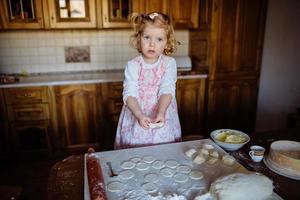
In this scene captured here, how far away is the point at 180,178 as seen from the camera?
0.86 metres

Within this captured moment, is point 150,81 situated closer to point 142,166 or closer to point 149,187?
point 142,166

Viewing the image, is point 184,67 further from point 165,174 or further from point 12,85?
point 165,174

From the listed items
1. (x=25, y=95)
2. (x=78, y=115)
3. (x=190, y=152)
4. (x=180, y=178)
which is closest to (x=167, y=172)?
(x=180, y=178)

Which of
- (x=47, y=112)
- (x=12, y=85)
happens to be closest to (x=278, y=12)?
(x=47, y=112)

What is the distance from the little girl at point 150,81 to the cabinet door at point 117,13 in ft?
4.00

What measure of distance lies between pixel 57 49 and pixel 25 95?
0.64 metres

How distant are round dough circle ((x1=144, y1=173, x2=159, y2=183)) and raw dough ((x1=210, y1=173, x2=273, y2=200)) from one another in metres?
0.18

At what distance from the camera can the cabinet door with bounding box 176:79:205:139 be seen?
260 centimetres

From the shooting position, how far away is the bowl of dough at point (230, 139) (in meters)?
1.05

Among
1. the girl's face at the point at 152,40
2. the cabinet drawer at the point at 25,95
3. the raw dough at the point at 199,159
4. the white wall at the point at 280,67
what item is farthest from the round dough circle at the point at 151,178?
the white wall at the point at 280,67

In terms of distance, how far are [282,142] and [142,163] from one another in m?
0.57

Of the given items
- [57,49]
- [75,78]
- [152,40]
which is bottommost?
[75,78]

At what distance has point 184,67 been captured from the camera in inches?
109

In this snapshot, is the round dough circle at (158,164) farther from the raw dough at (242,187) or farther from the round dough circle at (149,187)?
the raw dough at (242,187)
